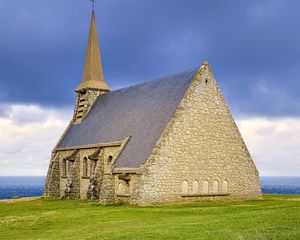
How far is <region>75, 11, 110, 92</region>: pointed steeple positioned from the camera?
55.5 m

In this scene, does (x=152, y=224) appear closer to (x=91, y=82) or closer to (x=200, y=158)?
(x=200, y=158)

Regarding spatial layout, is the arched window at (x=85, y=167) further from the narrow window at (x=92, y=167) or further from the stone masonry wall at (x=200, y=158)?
the stone masonry wall at (x=200, y=158)

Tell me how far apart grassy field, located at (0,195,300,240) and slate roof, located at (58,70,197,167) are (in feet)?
20.4

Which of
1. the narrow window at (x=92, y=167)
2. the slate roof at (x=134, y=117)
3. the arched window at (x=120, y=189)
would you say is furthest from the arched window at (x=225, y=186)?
the narrow window at (x=92, y=167)

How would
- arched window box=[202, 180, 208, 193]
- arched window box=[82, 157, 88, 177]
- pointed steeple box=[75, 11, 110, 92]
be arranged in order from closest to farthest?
arched window box=[202, 180, 208, 193] → arched window box=[82, 157, 88, 177] → pointed steeple box=[75, 11, 110, 92]

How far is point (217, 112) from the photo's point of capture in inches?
1569

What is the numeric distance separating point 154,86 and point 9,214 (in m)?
17.0

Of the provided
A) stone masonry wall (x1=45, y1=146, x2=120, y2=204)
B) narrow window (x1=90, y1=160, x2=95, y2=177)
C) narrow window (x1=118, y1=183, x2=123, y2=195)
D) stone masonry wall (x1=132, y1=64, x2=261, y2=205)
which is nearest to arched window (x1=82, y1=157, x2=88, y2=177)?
stone masonry wall (x1=45, y1=146, x2=120, y2=204)

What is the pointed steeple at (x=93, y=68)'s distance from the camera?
5547 centimetres

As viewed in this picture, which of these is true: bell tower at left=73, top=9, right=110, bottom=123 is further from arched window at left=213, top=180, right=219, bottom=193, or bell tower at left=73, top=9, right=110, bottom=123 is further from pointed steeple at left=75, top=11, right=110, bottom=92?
arched window at left=213, top=180, right=219, bottom=193

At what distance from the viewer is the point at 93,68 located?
56.4m

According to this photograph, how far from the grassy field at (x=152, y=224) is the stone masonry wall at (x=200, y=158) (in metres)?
3.18

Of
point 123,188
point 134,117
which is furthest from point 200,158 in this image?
point 134,117

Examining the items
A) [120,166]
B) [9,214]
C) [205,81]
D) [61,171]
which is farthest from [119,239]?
[61,171]
